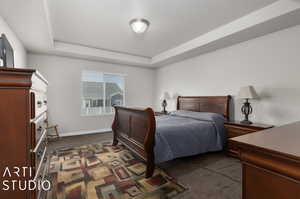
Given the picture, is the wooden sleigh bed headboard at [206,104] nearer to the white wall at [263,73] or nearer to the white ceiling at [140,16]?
the white wall at [263,73]

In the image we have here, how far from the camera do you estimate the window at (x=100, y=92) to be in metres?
4.80

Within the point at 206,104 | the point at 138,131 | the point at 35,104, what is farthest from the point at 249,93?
the point at 35,104

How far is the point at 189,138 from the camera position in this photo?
8.46ft

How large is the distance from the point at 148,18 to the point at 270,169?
111 inches

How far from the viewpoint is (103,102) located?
5117 millimetres

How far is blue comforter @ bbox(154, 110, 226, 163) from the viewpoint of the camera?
2279 mm

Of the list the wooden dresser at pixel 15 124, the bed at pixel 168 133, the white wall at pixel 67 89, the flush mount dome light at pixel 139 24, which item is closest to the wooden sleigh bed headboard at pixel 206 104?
the bed at pixel 168 133

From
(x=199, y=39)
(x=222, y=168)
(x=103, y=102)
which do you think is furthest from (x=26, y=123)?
(x=103, y=102)

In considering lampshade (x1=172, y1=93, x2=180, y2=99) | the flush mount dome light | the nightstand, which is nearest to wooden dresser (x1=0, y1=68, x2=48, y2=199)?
the flush mount dome light

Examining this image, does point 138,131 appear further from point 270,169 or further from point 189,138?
point 270,169

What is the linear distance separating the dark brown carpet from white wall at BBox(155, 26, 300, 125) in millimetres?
1236

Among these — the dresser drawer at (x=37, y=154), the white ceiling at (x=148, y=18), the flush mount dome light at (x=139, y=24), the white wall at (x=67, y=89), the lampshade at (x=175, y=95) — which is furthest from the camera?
the lampshade at (x=175, y=95)

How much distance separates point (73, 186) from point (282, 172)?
7.26 feet

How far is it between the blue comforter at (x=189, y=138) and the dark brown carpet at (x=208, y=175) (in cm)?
23
